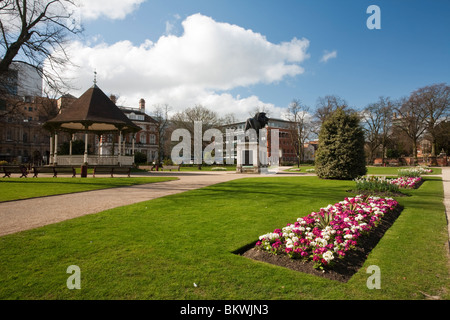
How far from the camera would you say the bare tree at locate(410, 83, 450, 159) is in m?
46.7

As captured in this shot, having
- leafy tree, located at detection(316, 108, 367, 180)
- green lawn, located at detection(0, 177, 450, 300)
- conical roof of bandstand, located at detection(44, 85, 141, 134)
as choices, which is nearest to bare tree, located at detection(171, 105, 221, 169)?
conical roof of bandstand, located at detection(44, 85, 141, 134)

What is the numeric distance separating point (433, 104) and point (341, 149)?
144ft

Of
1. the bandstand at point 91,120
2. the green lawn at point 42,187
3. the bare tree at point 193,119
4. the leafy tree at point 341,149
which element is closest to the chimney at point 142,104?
the bare tree at point 193,119

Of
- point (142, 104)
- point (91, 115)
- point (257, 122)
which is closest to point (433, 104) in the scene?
point (257, 122)

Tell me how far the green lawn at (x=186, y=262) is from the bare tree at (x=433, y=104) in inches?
2094

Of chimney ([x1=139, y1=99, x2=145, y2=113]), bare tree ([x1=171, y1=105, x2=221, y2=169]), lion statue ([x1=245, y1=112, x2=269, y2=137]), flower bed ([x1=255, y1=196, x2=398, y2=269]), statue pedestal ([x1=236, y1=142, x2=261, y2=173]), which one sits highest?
chimney ([x1=139, y1=99, x2=145, y2=113])

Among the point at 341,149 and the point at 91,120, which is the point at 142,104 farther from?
the point at 341,149

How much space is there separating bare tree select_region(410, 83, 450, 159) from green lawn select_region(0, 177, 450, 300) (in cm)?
5319

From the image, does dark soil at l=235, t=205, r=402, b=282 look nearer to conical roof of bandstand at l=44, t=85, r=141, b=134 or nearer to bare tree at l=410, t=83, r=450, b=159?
conical roof of bandstand at l=44, t=85, r=141, b=134

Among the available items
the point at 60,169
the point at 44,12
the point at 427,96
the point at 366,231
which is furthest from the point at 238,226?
the point at 427,96

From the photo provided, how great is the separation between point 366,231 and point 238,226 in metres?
2.67

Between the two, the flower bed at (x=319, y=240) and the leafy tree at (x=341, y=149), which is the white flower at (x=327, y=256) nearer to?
the flower bed at (x=319, y=240)

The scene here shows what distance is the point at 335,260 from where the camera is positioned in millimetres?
4008
